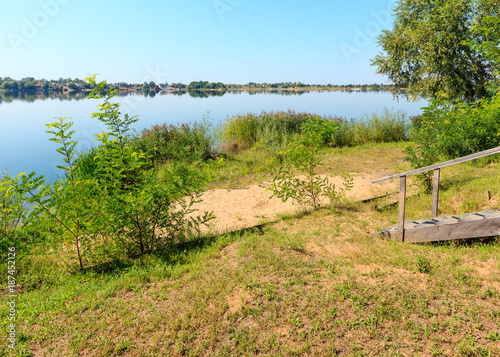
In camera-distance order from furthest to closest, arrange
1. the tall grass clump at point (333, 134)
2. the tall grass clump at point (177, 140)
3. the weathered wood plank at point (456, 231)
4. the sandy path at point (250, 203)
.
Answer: the tall grass clump at point (333, 134), the tall grass clump at point (177, 140), the sandy path at point (250, 203), the weathered wood plank at point (456, 231)

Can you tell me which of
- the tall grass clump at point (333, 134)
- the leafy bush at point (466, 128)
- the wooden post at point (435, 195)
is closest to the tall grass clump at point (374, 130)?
the tall grass clump at point (333, 134)

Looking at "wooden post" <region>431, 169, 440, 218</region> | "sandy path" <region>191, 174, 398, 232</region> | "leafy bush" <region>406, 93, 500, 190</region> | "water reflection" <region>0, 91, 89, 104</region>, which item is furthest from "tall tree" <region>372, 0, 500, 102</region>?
"water reflection" <region>0, 91, 89, 104</region>

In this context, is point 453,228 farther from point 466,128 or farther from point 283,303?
point 466,128

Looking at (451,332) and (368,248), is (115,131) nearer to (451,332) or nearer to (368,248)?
(368,248)

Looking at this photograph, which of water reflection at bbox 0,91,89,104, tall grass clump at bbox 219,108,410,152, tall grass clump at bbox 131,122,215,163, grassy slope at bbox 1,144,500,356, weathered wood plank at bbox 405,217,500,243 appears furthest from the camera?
water reflection at bbox 0,91,89,104

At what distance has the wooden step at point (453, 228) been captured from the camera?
4.45 m

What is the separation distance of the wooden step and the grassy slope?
0.22 meters

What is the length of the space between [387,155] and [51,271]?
13.0 metres

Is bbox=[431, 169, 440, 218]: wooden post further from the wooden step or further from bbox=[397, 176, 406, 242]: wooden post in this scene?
bbox=[397, 176, 406, 242]: wooden post

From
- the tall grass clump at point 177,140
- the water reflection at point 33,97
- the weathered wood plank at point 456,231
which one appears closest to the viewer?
the weathered wood plank at point 456,231

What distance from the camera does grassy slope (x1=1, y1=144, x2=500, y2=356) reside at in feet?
10.0

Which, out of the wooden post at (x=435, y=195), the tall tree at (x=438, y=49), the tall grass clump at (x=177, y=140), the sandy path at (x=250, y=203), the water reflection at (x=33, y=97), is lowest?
the sandy path at (x=250, y=203)

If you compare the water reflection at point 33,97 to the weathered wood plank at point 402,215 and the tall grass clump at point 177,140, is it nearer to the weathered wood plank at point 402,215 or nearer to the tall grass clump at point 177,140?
the tall grass clump at point 177,140

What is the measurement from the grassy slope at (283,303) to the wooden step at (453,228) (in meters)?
0.22
